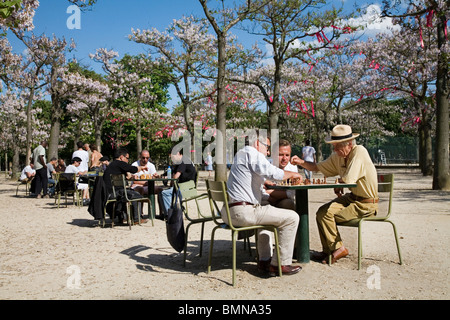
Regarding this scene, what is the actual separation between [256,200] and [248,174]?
12.0 inches

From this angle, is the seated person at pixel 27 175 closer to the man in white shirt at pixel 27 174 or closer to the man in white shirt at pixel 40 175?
the man in white shirt at pixel 27 174

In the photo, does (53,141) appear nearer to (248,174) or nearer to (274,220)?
(248,174)

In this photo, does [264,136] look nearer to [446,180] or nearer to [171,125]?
[446,180]

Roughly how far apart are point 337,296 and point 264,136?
196 cm

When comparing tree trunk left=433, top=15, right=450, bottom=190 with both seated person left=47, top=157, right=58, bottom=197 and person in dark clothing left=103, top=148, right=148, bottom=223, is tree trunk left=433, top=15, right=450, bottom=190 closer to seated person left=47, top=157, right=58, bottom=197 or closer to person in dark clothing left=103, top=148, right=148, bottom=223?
person in dark clothing left=103, top=148, right=148, bottom=223

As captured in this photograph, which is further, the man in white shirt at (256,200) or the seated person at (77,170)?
the seated person at (77,170)

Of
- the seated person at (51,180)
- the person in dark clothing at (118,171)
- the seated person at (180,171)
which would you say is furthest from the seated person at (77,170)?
the person in dark clothing at (118,171)

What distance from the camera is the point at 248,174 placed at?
16.5 feet

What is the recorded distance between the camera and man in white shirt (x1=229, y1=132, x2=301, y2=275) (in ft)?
16.3

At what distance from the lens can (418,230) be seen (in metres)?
7.94

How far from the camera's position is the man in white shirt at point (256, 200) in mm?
4953

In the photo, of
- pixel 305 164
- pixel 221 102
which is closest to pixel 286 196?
pixel 305 164

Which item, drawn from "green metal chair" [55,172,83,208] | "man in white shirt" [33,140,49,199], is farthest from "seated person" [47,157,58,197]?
"green metal chair" [55,172,83,208]

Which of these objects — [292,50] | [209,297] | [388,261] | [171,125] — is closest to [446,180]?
[292,50]
